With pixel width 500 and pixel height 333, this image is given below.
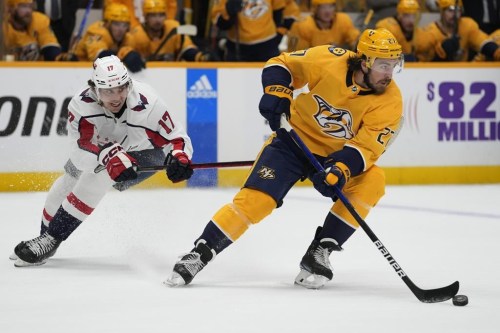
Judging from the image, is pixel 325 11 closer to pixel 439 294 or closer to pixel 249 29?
pixel 249 29

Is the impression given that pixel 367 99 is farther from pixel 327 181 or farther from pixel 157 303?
pixel 157 303

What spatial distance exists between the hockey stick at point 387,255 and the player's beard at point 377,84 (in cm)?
37

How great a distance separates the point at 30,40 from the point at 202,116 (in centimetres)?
144

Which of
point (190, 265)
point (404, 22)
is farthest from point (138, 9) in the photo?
point (190, 265)

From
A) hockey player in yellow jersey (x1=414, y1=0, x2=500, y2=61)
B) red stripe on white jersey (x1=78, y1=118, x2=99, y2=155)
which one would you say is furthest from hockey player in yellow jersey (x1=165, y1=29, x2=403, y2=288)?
hockey player in yellow jersey (x1=414, y1=0, x2=500, y2=61)

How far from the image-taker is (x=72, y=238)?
5.91 metres

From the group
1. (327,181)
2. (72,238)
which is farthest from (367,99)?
(72,238)

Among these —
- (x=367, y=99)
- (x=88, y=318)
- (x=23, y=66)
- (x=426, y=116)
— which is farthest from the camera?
(x=426, y=116)

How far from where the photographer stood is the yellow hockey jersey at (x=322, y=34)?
29.1ft

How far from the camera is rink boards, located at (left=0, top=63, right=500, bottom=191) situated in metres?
7.84

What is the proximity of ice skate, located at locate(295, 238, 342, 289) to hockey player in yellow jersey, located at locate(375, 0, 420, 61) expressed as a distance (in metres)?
4.55

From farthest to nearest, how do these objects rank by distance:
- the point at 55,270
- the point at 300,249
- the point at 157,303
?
the point at 300,249
the point at 55,270
the point at 157,303

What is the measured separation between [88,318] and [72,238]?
81.1 inches

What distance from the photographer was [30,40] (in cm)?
837
